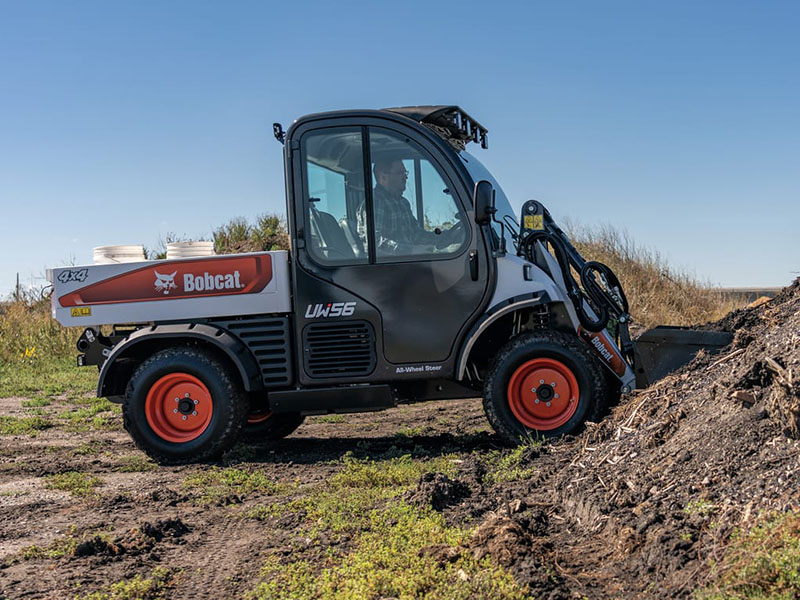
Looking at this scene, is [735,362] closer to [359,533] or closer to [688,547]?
[688,547]

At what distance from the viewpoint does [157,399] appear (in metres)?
8.45

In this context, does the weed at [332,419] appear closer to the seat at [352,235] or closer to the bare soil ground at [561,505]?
the bare soil ground at [561,505]

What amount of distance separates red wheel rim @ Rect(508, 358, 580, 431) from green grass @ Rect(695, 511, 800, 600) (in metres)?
3.85

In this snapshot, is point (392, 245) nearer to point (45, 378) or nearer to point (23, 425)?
point (23, 425)

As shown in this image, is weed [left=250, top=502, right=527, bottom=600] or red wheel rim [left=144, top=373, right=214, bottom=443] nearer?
weed [left=250, top=502, right=527, bottom=600]

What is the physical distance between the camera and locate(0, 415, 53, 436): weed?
1074 cm

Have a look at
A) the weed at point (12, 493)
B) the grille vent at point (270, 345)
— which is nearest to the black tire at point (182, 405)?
the grille vent at point (270, 345)

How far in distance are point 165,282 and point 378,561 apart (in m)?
4.62

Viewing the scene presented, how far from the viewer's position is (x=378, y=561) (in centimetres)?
466

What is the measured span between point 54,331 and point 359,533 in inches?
659

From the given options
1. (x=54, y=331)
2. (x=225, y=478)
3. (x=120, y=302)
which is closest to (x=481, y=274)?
(x=225, y=478)

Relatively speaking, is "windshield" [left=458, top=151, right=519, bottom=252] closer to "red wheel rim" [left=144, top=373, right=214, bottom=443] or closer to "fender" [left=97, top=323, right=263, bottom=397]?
"fender" [left=97, top=323, right=263, bottom=397]

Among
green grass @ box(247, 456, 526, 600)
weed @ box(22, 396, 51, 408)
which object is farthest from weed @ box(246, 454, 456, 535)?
weed @ box(22, 396, 51, 408)

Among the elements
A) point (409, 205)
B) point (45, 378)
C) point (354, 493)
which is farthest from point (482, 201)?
point (45, 378)
